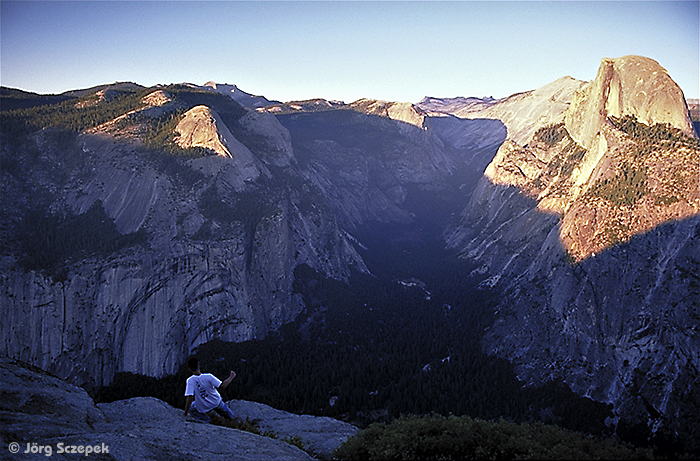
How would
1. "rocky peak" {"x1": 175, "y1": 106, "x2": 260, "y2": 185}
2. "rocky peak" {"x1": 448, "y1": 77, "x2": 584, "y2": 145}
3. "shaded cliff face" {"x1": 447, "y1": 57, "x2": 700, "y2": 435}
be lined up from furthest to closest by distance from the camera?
"rocky peak" {"x1": 448, "y1": 77, "x2": 584, "y2": 145} → "rocky peak" {"x1": 175, "y1": 106, "x2": 260, "y2": 185} → "shaded cliff face" {"x1": 447, "y1": 57, "x2": 700, "y2": 435}

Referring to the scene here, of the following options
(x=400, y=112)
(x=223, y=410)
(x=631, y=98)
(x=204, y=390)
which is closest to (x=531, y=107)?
(x=400, y=112)

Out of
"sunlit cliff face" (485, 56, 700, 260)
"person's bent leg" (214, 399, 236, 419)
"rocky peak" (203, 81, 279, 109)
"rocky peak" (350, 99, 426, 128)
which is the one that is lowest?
"person's bent leg" (214, 399, 236, 419)

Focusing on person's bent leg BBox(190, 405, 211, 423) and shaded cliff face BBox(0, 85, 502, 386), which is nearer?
person's bent leg BBox(190, 405, 211, 423)

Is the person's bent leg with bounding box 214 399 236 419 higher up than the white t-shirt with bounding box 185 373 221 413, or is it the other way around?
the white t-shirt with bounding box 185 373 221 413

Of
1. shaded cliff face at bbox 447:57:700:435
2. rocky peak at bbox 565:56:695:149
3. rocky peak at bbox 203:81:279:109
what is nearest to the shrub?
shaded cliff face at bbox 447:57:700:435

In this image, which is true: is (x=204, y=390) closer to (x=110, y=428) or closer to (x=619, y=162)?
(x=110, y=428)

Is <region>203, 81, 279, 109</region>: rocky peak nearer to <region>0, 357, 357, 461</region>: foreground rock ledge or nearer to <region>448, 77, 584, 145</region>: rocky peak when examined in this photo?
<region>448, 77, 584, 145</region>: rocky peak
